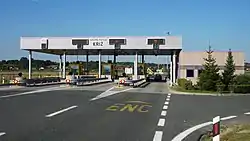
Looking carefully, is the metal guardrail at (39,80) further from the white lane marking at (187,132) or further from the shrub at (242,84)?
the white lane marking at (187,132)

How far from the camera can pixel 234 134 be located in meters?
9.98

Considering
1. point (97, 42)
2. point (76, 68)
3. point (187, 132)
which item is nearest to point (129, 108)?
point (187, 132)

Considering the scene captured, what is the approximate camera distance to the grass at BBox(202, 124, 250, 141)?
9.30 meters

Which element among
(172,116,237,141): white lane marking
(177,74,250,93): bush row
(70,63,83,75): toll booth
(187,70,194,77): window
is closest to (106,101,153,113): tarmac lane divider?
(172,116,237,141): white lane marking

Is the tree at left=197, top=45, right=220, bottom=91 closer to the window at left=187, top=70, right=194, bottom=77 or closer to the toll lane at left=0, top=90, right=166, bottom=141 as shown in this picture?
the toll lane at left=0, top=90, right=166, bottom=141

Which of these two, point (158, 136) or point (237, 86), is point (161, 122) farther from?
point (237, 86)

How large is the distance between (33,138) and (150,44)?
46277 mm

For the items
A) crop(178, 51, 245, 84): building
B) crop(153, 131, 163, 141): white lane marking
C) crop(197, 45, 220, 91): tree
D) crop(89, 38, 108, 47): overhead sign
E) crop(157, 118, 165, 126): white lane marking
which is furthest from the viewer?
crop(178, 51, 245, 84): building

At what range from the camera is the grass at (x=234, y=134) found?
9305 mm

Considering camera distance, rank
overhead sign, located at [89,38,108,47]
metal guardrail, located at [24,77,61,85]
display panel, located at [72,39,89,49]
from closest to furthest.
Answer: metal guardrail, located at [24,77,61,85] → overhead sign, located at [89,38,108,47] → display panel, located at [72,39,89,49]

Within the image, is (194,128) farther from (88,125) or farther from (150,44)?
(150,44)

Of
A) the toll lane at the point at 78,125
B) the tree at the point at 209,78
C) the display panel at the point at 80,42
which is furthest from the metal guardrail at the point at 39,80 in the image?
the toll lane at the point at 78,125

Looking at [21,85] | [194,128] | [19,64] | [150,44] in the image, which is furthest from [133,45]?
[19,64]

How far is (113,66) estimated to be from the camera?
68000 mm
